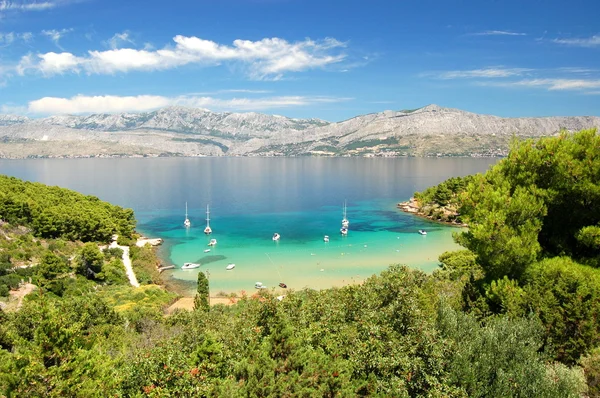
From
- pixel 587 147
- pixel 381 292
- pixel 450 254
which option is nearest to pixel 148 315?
pixel 381 292

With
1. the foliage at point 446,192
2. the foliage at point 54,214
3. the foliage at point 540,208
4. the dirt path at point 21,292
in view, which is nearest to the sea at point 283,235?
the foliage at point 540,208

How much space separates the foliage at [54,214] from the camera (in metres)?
43.6

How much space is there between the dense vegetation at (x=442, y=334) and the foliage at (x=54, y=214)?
33876 millimetres

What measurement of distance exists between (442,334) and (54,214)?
46243mm

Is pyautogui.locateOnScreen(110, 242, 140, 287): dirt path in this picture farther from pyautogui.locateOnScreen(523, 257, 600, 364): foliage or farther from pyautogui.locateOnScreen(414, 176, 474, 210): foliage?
pyautogui.locateOnScreen(414, 176, 474, 210): foliage

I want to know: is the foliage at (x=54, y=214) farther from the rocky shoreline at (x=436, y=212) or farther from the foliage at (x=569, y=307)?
the rocky shoreline at (x=436, y=212)

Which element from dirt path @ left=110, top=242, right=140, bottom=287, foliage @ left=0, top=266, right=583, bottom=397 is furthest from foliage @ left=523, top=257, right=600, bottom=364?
dirt path @ left=110, top=242, right=140, bottom=287

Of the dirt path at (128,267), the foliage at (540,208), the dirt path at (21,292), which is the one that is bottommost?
the dirt path at (128,267)

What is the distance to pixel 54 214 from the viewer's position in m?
44.2

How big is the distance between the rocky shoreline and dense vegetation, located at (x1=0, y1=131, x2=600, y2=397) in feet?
175

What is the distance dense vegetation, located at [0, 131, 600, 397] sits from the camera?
8906 millimetres

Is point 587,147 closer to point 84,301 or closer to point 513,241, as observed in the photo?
point 513,241

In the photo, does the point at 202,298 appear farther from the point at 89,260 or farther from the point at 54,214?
the point at 54,214

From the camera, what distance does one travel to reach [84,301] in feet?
70.8
